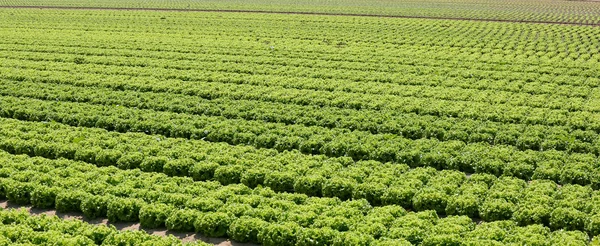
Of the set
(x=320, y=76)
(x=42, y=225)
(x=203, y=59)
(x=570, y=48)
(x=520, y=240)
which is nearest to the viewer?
(x=520, y=240)

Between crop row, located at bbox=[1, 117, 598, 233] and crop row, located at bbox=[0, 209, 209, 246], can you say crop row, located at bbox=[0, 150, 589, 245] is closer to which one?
crop row, located at bbox=[1, 117, 598, 233]

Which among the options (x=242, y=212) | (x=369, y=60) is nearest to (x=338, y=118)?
(x=242, y=212)

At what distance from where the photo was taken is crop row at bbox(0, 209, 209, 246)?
494 inches

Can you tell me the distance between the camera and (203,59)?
104 feet

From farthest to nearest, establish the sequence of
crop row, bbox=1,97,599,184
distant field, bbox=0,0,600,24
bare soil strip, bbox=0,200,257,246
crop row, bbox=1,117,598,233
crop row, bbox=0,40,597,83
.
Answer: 1. distant field, bbox=0,0,600,24
2. crop row, bbox=0,40,597,83
3. crop row, bbox=1,97,599,184
4. crop row, bbox=1,117,598,233
5. bare soil strip, bbox=0,200,257,246

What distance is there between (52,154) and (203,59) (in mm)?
14704

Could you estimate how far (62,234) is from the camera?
12.9m

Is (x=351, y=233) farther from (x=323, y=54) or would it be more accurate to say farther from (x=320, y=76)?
(x=323, y=54)

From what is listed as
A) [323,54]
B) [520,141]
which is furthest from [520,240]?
[323,54]

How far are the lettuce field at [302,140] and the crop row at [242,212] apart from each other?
0.05 metres

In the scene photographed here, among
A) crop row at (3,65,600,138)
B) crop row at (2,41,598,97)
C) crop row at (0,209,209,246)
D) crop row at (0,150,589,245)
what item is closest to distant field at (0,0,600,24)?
crop row at (2,41,598,97)

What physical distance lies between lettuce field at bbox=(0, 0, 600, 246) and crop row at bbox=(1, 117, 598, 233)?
0.05 metres

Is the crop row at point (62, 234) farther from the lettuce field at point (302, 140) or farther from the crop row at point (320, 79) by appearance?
the crop row at point (320, 79)

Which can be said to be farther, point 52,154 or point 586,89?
point 586,89
